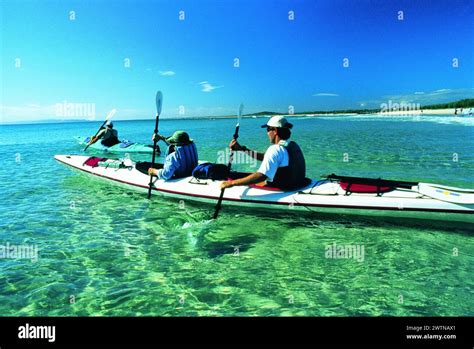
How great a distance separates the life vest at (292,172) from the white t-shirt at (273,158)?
5.3 inches

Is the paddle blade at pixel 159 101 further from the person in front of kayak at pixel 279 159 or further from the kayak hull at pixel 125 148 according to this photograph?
the kayak hull at pixel 125 148

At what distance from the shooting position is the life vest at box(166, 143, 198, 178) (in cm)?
804

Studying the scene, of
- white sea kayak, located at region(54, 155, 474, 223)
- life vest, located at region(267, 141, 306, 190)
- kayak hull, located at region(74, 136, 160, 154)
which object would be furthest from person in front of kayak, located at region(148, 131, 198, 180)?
kayak hull, located at region(74, 136, 160, 154)

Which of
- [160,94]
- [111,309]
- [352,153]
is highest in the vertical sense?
[160,94]

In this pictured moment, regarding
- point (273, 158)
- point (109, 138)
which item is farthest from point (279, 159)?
point (109, 138)

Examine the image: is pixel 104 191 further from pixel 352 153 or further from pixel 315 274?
pixel 352 153

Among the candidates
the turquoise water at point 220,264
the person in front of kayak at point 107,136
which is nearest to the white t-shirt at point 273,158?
the turquoise water at point 220,264

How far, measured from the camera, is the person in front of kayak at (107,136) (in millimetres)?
17453

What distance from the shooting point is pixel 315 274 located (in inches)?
177

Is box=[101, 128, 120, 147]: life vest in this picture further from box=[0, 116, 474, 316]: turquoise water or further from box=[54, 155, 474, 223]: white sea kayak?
box=[54, 155, 474, 223]: white sea kayak

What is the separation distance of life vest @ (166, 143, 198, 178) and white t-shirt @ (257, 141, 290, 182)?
272 centimetres
